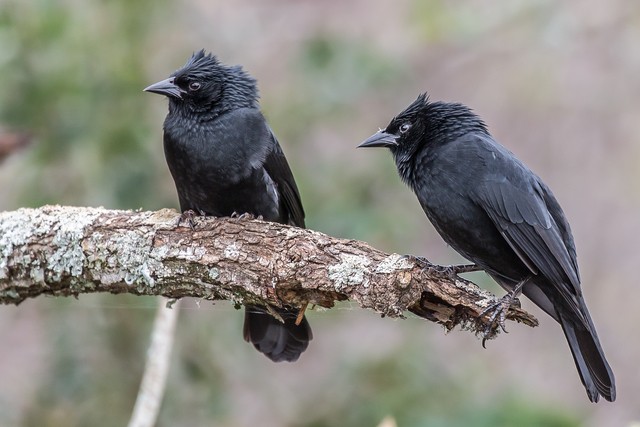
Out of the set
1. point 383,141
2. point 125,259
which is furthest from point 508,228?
point 125,259

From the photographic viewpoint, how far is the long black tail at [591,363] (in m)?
3.84

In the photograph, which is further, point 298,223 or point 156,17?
point 156,17

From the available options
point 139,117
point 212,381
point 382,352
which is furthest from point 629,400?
point 139,117

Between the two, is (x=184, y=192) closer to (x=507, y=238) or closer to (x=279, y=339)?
(x=279, y=339)

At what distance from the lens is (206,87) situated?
4.56 metres

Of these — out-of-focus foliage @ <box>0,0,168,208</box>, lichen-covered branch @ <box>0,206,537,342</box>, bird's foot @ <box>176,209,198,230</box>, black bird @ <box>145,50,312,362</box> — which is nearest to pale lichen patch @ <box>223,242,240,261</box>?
lichen-covered branch @ <box>0,206,537,342</box>

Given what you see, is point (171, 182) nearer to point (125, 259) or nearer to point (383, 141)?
point (383, 141)

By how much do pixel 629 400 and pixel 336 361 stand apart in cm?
295

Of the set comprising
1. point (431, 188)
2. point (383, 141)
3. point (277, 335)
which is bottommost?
point (277, 335)

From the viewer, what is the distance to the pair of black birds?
3.89 meters

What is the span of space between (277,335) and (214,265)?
32.9 inches

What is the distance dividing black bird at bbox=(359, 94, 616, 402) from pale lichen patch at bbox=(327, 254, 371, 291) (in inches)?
25.1

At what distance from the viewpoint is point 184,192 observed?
4.36 meters

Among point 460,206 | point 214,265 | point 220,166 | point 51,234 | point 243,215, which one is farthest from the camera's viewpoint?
point 220,166
